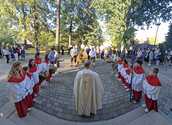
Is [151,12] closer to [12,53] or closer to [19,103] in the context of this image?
[12,53]

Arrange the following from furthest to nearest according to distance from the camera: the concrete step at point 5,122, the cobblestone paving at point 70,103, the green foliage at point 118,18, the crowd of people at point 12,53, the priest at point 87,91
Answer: the green foliage at point 118,18, the crowd of people at point 12,53, the cobblestone paving at point 70,103, the priest at point 87,91, the concrete step at point 5,122

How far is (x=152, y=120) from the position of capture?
30.1 feet

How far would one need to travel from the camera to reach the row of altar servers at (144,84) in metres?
9.55

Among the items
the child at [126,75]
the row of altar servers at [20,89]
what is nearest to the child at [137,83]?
the child at [126,75]

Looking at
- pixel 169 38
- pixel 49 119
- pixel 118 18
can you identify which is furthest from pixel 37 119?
pixel 169 38

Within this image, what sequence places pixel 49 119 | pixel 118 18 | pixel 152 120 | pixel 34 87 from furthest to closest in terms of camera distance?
pixel 118 18 → pixel 34 87 → pixel 49 119 → pixel 152 120

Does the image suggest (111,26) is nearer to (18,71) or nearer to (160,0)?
(160,0)

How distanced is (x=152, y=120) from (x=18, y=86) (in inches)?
156

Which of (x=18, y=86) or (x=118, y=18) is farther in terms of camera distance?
(x=118, y=18)

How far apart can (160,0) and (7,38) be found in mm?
26579

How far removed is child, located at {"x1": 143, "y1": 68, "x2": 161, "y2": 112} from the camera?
375 inches

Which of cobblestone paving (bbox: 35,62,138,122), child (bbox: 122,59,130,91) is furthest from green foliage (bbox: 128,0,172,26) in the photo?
cobblestone paving (bbox: 35,62,138,122)

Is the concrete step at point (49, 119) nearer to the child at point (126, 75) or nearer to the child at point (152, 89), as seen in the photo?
the child at point (152, 89)

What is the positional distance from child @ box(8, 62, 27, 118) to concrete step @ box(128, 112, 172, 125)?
322cm
